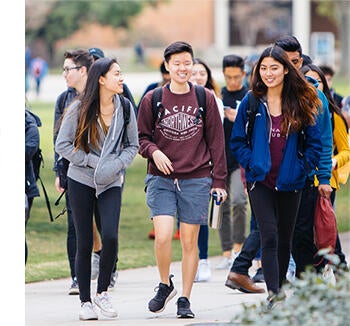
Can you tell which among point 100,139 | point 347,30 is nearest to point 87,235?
point 100,139

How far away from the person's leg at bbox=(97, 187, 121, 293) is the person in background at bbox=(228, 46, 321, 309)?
3.02 feet

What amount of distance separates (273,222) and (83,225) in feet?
4.39

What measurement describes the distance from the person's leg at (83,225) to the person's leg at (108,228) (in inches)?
3.5

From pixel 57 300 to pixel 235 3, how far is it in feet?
247

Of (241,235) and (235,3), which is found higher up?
(235,3)

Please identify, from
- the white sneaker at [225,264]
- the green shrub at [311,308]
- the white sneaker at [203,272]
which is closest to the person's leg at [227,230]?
the white sneaker at [225,264]

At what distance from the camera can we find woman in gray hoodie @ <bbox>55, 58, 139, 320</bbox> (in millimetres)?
8273

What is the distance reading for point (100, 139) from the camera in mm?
8383

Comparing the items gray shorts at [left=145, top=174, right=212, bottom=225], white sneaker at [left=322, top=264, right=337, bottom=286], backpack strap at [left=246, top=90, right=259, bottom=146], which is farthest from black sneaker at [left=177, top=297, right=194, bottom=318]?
backpack strap at [left=246, top=90, right=259, bottom=146]

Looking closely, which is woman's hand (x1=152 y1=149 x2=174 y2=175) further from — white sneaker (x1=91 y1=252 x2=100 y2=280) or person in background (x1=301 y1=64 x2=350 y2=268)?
white sneaker (x1=91 y1=252 x2=100 y2=280)

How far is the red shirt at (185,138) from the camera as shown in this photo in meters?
8.48

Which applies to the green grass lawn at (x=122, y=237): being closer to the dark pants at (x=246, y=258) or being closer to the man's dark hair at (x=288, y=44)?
the dark pants at (x=246, y=258)

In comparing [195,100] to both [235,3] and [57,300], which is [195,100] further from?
[235,3]

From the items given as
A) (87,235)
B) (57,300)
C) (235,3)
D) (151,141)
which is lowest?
(57,300)
